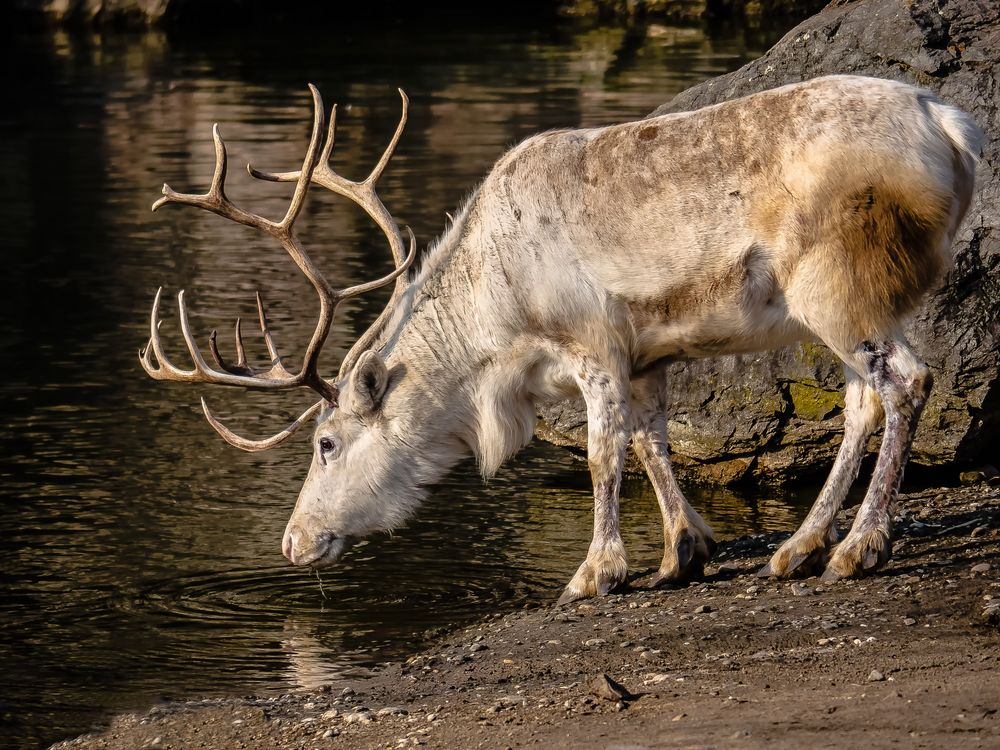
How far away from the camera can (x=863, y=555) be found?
7.02 m

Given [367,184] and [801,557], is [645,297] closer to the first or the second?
[801,557]

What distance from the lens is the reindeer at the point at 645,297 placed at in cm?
676

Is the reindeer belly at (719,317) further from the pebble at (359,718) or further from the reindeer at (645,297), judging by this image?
the pebble at (359,718)

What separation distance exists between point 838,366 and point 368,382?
9.95ft

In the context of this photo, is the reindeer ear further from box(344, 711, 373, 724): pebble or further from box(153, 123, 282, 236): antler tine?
box(344, 711, 373, 724): pebble

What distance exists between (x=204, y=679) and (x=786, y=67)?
16.9ft

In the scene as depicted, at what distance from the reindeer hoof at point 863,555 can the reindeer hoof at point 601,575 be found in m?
0.89

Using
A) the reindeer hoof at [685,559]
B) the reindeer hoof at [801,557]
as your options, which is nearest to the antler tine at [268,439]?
the reindeer hoof at [685,559]

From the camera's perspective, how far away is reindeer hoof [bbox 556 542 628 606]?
735cm

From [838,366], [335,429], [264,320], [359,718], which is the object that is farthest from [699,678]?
[838,366]

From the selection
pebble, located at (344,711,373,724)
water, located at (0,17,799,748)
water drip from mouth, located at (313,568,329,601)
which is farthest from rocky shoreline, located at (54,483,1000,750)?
water drip from mouth, located at (313,568,329,601)

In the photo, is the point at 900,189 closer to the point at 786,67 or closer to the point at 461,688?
the point at 461,688

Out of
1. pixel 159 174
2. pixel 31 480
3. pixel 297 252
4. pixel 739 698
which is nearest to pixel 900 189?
pixel 739 698

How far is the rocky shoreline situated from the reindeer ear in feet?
3.63
